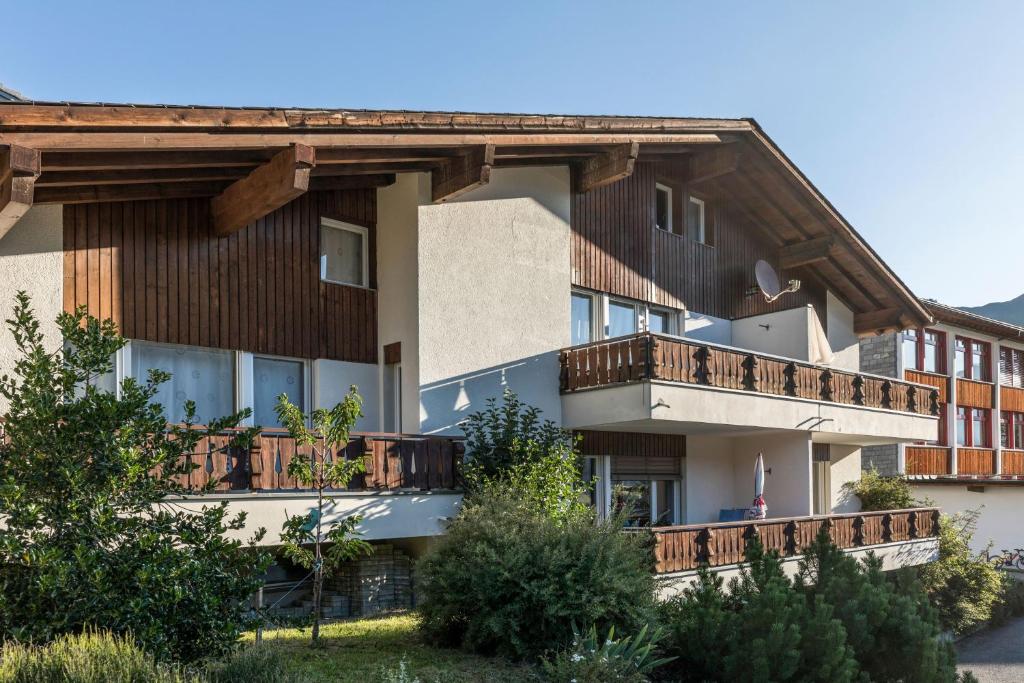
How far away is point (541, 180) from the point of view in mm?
16844

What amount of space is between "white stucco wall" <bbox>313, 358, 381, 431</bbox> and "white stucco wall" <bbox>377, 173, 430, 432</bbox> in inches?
23.0

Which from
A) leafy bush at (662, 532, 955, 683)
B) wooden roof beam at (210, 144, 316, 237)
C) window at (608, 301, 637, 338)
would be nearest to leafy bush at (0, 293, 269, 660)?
wooden roof beam at (210, 144, 316, 237)

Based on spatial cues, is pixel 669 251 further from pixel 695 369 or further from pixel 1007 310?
pixel 1007 310

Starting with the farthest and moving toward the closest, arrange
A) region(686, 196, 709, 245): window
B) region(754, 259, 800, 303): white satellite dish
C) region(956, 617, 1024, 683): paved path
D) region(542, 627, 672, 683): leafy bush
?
1. region(754, 259, 800, 303): white satellite dish
2. region(686, 196, 709, 245): window
3. region(956, 617, 1024, 683): paved path
4. region(542, 627, 672, 683): leafy bush

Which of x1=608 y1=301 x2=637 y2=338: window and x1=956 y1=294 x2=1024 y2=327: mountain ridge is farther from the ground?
x1=956 y1=294 x2=1024 y2=327: mountain ridge

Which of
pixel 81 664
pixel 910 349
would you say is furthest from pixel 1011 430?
pixel 81 664

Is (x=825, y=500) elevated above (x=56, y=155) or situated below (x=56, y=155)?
below

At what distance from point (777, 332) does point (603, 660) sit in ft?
40.7

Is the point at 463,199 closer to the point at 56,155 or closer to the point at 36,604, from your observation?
the point at 56,155

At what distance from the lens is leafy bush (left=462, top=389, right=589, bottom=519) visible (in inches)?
541

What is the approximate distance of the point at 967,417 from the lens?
103 feet

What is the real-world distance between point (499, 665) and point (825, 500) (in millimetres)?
15001

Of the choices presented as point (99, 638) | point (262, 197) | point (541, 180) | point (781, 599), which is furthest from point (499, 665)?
point (541, 180)

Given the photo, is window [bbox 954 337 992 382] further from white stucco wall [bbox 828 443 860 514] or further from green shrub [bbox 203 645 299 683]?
green shrub [bbox 203 645 299 683]
